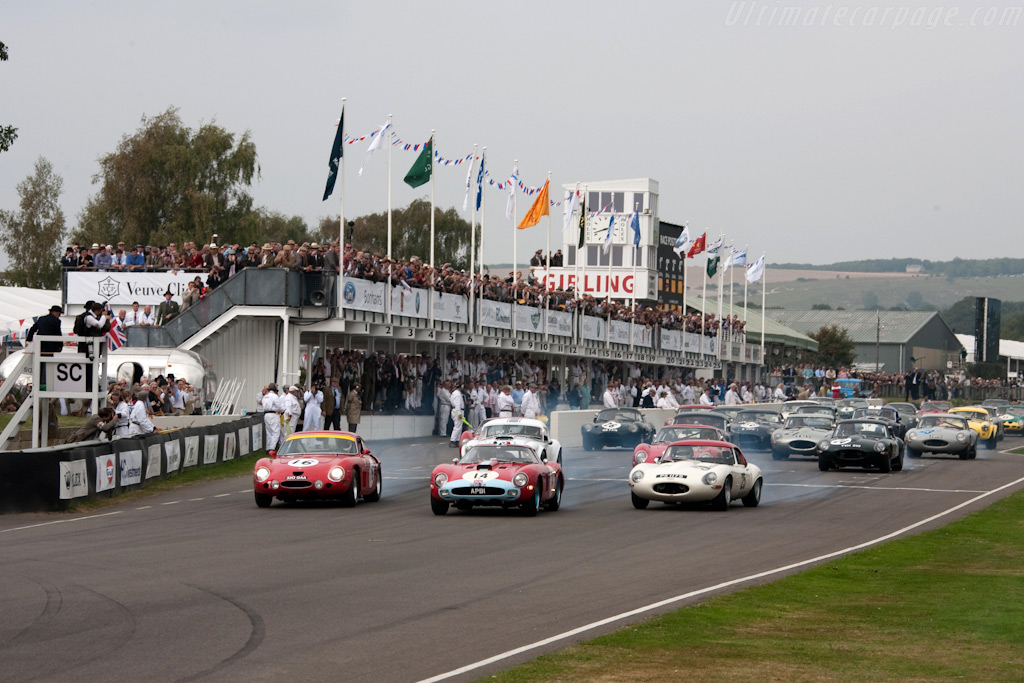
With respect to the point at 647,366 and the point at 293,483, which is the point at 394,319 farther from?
the point at 647,366

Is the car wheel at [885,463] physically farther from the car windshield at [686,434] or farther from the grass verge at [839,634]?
the grass verge at [839,634]

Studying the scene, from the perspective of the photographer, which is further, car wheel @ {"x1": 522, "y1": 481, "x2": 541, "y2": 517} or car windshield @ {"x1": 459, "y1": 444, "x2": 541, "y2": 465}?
car windshield @ {"x1": 459, "y1": 444, "x2": 541, "y2": 465}

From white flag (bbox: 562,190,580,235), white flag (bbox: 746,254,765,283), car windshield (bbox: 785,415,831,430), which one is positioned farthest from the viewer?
white flag (bbox: 746,254,765,283)

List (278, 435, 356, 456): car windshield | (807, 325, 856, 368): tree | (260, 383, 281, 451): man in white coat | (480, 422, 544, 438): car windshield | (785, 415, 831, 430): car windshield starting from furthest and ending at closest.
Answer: (807, 325, 856, 368): tree, (785, 415, 831, 430): car windshield, (260, 383, 281, 451): man in white coat, (480, 422, 544, 438): car windshield, (278, 435, 356, 456): car windshield

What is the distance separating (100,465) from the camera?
23.2 meters

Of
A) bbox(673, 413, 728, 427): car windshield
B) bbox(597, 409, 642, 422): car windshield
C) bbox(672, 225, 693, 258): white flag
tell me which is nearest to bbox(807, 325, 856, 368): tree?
bbox(672, 225, 693, 258): white flag

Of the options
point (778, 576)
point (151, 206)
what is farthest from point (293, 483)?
point (151, 206)

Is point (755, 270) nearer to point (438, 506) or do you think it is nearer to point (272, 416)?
point (272, 416)

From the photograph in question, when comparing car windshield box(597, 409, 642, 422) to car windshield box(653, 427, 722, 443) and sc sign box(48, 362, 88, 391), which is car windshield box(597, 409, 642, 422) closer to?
car windshield box(653, 427, 722, 443)

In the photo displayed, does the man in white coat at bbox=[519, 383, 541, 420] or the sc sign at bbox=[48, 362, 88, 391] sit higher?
the sc sign at bbox=[48, 362, 88, 391]

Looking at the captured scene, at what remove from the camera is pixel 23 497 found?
69.8 ft

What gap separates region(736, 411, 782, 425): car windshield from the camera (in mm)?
41541

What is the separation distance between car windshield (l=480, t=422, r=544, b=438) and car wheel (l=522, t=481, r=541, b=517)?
20.2 feet

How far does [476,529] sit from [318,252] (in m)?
18.7
